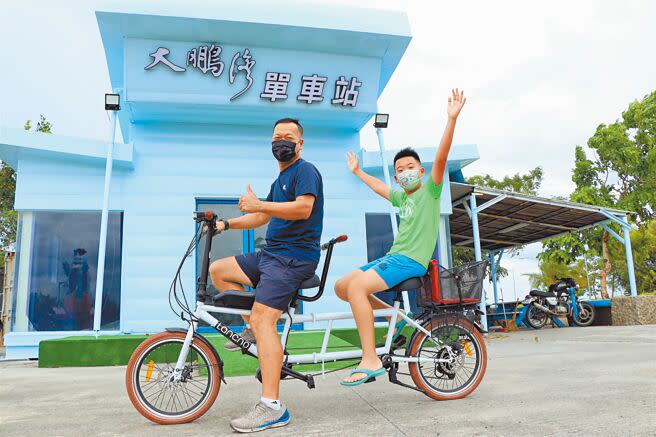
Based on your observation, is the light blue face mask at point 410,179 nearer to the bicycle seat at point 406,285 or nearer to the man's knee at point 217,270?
the bicycle seat at point 406,285

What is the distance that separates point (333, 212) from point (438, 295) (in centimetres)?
605

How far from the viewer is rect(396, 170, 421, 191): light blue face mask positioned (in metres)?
3.83

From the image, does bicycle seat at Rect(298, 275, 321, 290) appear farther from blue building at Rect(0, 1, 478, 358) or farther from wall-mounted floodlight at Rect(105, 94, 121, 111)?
wall-mounted floodlight at Rect(105, 94, 121, 111)

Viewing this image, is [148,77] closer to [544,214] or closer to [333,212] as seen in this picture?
[333,212]

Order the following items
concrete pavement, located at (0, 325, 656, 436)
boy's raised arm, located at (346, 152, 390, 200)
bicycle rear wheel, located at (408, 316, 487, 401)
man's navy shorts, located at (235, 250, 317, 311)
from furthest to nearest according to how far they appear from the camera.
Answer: boy's raised arm, located at (346, 152, 390, 200) → bicycle rear wheel, located at (408, 316, 487, 401) → man's navy shorts, located at (235, 250, 317, 311) → concrete pavement, located at (0, 325, 656, 436)

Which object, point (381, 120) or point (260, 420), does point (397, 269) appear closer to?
point (260, 420)

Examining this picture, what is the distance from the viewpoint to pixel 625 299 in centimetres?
1271

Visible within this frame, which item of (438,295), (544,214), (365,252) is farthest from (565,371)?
(544,214)

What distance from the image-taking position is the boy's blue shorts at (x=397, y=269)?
3.49 m

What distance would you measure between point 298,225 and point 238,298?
0.59 meters

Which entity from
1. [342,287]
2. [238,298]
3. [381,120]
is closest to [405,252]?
[342,287]

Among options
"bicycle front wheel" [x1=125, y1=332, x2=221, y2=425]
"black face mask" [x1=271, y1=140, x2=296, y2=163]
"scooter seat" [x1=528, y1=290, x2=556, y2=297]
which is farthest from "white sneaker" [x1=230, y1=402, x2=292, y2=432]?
"scooter seat" [x1=528, y1=290, x2=556, y2=297]

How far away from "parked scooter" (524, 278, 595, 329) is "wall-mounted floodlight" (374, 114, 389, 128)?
6.67 metres

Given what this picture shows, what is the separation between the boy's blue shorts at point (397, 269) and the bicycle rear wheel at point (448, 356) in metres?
0.41
